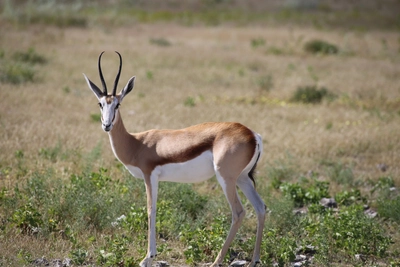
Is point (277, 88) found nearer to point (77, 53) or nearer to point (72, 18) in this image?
point (77, 53)

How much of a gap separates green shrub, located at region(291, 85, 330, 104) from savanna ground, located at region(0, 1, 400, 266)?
2.5 inches

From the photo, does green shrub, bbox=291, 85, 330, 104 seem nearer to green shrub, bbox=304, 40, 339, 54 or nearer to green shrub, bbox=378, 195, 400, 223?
green shrub, bbox=378, 195, 400, 223

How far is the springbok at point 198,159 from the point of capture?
6.08m

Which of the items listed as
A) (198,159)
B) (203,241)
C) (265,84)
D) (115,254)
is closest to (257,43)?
(265,84)

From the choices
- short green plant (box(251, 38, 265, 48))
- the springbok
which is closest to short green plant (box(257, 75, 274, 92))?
short green plant (box(251, 38, 265, 48))

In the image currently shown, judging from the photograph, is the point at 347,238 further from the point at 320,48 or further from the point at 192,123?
the point at 320,48

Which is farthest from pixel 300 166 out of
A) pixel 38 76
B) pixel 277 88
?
pixel 38 76

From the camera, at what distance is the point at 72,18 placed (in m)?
28.3

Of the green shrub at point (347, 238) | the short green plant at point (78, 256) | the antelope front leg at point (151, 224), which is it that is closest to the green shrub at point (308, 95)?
the green shrub at point (347, 238)

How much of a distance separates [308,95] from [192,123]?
429 centimetres

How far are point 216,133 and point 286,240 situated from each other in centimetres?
144

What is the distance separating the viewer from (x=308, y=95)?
1510cm

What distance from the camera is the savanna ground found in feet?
21.7

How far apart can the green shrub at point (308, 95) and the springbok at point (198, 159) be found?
896 cm
